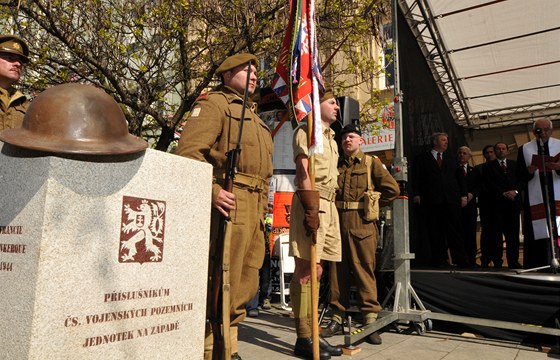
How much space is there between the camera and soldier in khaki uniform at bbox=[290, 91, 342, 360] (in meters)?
3.28

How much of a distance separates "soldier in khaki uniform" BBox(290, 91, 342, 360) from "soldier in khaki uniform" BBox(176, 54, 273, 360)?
0.38 m

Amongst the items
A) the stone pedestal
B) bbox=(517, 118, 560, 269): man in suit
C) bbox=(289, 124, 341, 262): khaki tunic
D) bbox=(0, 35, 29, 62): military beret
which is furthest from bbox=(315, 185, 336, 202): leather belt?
bbox=(517, 118, 560, 269): man in suit

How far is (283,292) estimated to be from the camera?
6.18 meters

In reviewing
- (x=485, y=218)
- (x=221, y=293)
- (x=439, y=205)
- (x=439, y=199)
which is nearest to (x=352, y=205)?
(x=221, y=293)

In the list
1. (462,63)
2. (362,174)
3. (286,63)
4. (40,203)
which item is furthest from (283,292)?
(462,63)

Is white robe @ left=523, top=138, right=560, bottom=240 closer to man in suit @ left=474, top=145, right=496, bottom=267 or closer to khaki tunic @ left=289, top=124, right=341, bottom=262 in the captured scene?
man in suit @ left=474, top=145, right=496, bottom=267

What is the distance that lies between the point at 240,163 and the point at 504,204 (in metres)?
5.97

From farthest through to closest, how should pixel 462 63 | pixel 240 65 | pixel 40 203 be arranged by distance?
pixel 462 63, pixel 240 65, pixel 40 203

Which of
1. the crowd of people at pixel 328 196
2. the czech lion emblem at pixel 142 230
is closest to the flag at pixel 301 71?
the crowd of people at pixel 328 196

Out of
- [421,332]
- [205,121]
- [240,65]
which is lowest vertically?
[421,332]

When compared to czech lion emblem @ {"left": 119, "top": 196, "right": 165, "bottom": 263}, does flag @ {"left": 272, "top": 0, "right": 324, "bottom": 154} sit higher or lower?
higher

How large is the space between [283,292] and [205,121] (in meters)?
3.96

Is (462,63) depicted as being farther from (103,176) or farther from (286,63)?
(103,176)

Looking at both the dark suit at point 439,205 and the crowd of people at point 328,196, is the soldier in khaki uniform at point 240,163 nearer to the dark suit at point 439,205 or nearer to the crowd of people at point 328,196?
the crowd of people at point 328,196
